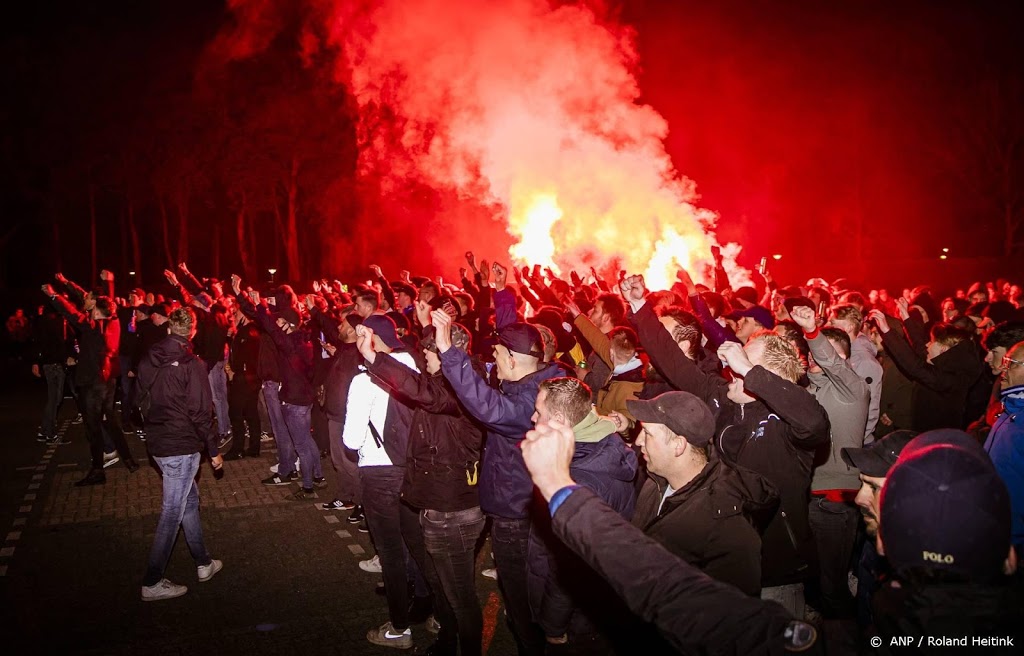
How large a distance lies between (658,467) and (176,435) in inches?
183

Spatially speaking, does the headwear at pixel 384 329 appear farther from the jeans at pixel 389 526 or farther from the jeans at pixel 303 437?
the jeans at pixel 303 437

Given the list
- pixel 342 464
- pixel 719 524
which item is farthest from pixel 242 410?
pixel 719 524

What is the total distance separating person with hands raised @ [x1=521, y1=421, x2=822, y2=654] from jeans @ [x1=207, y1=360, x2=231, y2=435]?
37.1 ft

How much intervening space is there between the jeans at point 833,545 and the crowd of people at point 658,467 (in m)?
0.01

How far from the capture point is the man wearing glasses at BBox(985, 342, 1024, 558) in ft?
12.9

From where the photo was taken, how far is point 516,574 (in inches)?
186

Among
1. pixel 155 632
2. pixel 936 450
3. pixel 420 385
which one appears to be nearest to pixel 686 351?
pixel 420 385

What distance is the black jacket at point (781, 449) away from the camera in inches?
158

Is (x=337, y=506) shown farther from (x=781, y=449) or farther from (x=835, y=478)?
(x=781, y=449)

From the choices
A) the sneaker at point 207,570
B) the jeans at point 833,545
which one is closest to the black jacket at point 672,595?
the jeans at point 833,545

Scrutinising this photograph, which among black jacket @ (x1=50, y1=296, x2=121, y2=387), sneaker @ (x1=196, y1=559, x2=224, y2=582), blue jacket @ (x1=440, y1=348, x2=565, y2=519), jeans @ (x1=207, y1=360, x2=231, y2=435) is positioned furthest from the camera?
jeans @ (x1=207, y1=360, x2=231, y2=435)

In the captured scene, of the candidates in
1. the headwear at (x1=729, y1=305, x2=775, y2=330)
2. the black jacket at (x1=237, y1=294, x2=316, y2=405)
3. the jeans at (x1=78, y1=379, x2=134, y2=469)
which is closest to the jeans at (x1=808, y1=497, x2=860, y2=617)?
the headwear at (x1=729, y1=305, x2=775, y2=330)

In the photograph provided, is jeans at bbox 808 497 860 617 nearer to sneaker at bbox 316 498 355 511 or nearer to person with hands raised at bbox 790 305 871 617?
person with hands raised at bbox 790 305 871 617

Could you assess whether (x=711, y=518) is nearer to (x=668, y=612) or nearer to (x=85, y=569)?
(x=668, y=612)
